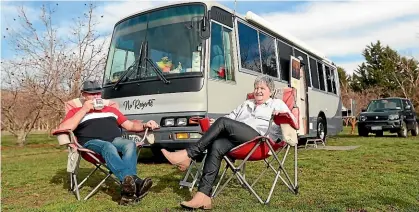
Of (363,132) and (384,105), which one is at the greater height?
(384,105)

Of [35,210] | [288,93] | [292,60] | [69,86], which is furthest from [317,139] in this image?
[69,86]

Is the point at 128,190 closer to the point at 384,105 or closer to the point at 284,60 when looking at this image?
the point at 284,60

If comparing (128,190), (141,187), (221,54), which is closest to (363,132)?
(221,54)

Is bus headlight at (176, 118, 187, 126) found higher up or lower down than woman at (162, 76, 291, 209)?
higher up

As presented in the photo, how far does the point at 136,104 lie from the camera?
6.55 meters

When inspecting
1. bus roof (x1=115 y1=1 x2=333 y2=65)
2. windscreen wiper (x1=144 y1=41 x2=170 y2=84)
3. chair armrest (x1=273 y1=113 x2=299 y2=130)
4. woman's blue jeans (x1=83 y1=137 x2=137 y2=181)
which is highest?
bus roof (x1=115 y1=1 x2=333 y2=65)

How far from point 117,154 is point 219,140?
1.04m

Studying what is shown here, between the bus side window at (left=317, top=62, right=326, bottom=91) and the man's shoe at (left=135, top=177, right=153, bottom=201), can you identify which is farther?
the bus side window at (left=317, top=62, right=326, bottom=91)

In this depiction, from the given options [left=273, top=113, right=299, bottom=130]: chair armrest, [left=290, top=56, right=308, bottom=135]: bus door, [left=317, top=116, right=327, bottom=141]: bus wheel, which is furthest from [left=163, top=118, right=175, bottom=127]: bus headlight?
[left=317, top=116, right=327, bottom=141]: bus wheel

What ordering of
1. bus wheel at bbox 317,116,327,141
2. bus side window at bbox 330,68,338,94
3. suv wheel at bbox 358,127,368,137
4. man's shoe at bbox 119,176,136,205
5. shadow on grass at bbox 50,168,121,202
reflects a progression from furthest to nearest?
suv wheel at bbox 358,127,368,137, bus side window at bbox 330,68,338,94, bus wheel at bbox 317,116,327,141, shadow on grass at bbox 50,168,121,202, man's shoe at bbox 119,176,136,205

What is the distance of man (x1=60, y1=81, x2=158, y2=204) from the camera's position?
3.86m

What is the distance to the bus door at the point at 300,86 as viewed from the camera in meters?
9.09

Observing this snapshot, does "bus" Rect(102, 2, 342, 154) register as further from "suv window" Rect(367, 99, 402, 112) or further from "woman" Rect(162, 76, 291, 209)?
"suv window" Rect(367, 99, 402, 112)

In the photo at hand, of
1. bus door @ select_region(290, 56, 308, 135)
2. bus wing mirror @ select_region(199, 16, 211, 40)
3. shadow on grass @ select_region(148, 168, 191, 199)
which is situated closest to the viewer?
shadow on grass @ select_region(148, 168, 191, 199)
